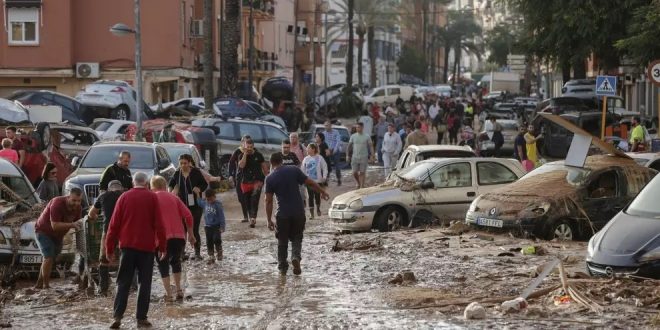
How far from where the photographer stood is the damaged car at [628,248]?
13.9 meters

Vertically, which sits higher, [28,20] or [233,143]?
[28,20]

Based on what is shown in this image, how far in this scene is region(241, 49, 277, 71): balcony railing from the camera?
240 ft

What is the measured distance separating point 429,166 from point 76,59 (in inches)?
1370

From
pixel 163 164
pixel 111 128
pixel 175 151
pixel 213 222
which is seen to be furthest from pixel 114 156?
pixel 111 128

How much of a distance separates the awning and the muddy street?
35.7 metres

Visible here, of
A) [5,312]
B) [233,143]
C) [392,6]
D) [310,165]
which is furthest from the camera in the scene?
[392,6]

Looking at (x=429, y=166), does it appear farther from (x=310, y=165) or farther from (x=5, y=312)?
(x=5, y=312)

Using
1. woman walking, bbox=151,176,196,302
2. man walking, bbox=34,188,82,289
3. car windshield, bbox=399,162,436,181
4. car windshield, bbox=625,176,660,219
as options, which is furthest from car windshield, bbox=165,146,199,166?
car windshield, bbox=625,176,660,219

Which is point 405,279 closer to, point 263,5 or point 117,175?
point 117,175

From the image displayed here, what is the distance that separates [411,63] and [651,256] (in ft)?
394

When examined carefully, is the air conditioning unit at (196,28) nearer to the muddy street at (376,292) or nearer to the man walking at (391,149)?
the man walking at (391,149)

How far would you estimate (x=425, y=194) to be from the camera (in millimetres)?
22406

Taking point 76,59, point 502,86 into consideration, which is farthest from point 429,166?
point 502,86

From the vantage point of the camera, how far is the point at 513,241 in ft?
62.4
